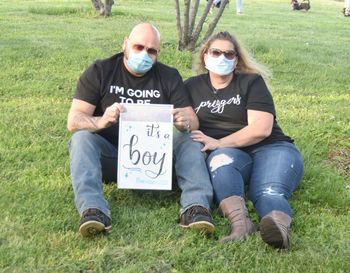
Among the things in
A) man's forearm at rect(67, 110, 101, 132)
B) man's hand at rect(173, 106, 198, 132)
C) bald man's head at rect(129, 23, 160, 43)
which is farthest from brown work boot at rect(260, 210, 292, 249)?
bald man's head at rect(129, 23, 160, 43)

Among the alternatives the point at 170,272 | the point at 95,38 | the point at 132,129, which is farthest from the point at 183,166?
the point at 95,38

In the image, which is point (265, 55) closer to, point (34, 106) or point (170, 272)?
point (34, 106)

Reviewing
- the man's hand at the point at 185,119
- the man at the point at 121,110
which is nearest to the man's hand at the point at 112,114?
the man at the point at 121,110

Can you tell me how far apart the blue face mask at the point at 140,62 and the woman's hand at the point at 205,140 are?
0.55 metres

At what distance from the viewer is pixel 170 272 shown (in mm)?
2979

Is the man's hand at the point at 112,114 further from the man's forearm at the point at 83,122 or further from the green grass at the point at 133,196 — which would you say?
the green grass at the point at 133,196

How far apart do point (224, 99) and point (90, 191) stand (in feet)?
4.23

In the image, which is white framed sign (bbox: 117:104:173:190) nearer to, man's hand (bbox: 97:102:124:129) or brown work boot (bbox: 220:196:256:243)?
man's hand (bbox: 97:102:124:129)

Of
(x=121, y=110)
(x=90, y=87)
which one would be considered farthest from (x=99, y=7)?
(x=121, y=110)

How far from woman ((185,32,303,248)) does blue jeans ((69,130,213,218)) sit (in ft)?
0.37

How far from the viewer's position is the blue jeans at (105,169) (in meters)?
3.42

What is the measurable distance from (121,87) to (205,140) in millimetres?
686

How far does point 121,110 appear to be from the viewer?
12.1 ft

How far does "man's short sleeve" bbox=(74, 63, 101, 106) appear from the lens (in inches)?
154
